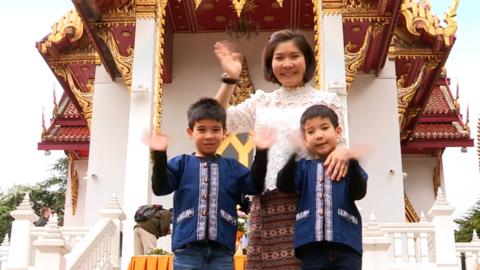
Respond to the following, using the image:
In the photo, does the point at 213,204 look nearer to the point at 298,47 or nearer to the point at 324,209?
the point at 324,209

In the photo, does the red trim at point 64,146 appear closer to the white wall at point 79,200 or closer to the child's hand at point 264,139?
the white wall at point 79,200

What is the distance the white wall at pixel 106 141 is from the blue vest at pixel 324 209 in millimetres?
7336

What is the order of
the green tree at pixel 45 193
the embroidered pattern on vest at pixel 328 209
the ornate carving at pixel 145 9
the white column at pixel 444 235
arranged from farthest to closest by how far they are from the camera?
the green tree at pixel 45 193 → the ornate carving at pixel 145 9 → the white column at pixel 444 235 → the embroidered pattern on vest at pixel 328 209

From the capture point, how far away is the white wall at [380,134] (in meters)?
9.27

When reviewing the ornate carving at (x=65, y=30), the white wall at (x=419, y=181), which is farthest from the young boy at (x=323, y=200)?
the white wall at (x=419, y=181)

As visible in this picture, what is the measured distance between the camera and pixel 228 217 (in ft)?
8.25

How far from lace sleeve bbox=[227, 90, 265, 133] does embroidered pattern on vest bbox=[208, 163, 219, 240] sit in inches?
7.1

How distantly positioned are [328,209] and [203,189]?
525 mm

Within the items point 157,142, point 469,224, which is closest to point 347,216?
point 157,142

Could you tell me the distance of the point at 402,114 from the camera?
10.1 m

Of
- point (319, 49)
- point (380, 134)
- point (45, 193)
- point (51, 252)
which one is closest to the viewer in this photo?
point (51, 252)

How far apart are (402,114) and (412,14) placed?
1.55m

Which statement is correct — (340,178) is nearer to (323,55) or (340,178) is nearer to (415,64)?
(323,55)

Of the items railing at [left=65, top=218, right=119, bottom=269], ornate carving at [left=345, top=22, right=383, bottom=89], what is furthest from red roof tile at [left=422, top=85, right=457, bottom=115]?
railing at [left=65, top=218, right=119, bottom=269]
